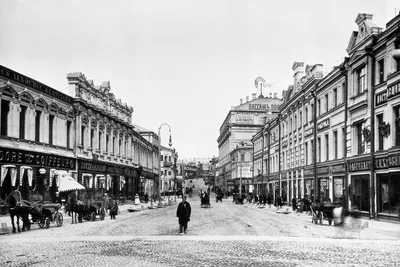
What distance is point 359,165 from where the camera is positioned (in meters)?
28.4

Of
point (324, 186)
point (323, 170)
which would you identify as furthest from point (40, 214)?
point (323, 170)

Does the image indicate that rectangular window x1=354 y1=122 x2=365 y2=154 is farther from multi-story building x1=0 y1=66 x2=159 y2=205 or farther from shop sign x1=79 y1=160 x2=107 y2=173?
shop sign x1=79 y1=160 x2=107 y2=173

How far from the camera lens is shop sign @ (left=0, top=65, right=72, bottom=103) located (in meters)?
27.5

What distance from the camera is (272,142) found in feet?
196

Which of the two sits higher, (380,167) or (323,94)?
(323,94)

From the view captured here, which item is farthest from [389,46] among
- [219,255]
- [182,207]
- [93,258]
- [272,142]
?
[272,142]

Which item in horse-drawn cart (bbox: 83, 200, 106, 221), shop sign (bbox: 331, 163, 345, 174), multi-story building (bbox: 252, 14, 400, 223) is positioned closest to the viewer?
multi-story building (bbox: 252, 14, 400, 223)

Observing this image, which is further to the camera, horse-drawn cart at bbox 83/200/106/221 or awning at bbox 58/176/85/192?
awning at bbox 58/176/85/192

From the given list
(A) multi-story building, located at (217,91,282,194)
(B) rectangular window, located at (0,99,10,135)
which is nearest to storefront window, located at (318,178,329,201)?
(B) rectangular window, located at (0,99,10,135)

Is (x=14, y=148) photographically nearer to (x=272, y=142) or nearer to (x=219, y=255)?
(x=219, y=255)

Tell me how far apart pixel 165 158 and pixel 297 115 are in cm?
7881

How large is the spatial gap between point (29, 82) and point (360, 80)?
1973 centimetres

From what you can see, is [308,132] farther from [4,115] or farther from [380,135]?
[4,115]

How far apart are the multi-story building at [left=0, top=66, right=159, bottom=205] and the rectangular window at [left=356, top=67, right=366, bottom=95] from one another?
658 inches
